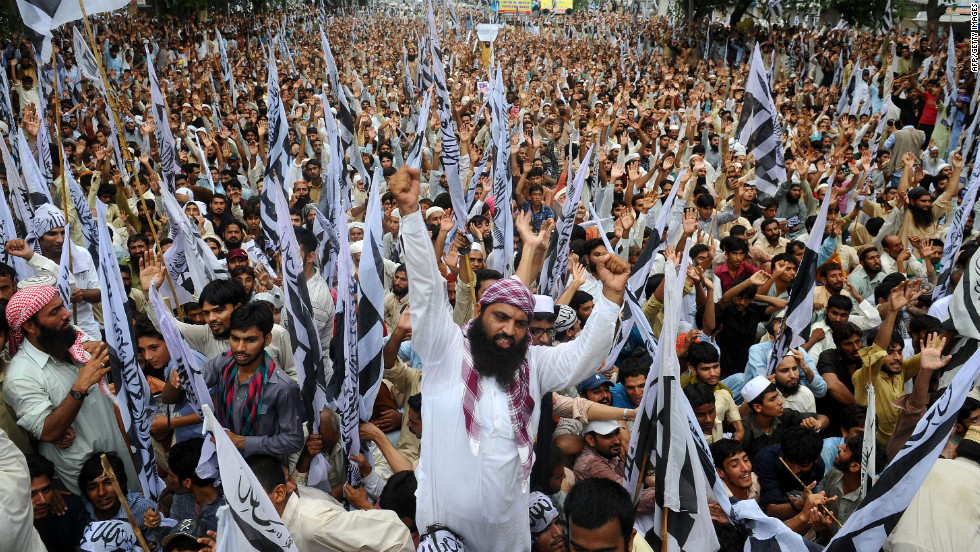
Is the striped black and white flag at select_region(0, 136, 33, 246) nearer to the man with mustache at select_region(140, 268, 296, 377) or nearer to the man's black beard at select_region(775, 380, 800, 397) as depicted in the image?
the man with mustache at select_region(140, 268, 296, 377)

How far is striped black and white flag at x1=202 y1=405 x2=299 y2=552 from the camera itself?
2.20m

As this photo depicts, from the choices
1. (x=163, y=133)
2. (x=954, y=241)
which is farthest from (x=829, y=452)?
(x=163, y=133)

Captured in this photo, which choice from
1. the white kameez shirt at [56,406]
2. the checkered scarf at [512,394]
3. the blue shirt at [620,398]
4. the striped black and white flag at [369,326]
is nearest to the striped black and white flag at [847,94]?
the blue shirt at [620,398]

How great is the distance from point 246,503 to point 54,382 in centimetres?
144

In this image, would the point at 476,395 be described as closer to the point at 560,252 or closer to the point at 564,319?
the point at 564,319

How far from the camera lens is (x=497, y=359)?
8.63ft

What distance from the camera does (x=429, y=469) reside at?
2658 mm

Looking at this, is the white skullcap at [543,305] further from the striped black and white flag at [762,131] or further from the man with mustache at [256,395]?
the striped black and white flag at [762,131]

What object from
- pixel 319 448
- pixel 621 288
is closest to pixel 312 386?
pixel 319 448

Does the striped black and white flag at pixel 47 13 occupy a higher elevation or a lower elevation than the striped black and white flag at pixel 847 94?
higher

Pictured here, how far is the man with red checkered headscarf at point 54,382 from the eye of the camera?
3.06 metres

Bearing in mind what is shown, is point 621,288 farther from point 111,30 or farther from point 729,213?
point 111,30

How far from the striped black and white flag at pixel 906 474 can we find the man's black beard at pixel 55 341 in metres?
3.18

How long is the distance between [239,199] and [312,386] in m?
4.25
